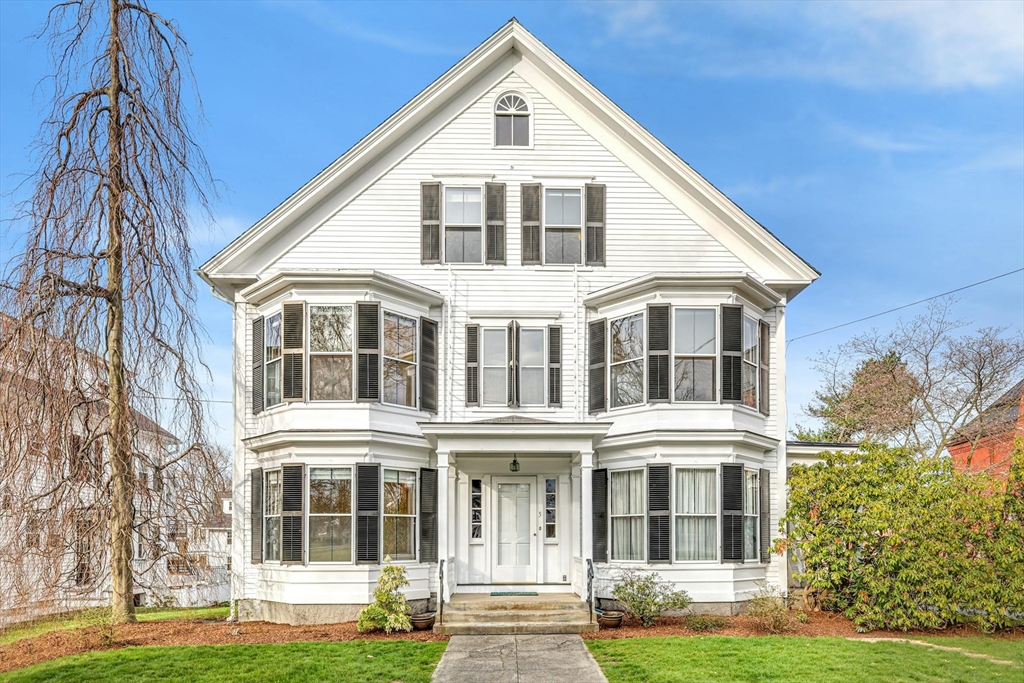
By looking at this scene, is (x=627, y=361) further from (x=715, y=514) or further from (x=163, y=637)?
(x=163, y=637)

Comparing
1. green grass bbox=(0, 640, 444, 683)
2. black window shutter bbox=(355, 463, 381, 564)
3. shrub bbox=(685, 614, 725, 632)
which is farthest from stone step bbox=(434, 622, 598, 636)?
black window shutter bbox=(355, 463, 381, 564)

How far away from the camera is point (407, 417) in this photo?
15.8 metres

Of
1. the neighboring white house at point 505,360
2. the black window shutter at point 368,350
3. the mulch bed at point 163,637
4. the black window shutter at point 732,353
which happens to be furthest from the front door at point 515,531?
the black window shutter at point 732,353

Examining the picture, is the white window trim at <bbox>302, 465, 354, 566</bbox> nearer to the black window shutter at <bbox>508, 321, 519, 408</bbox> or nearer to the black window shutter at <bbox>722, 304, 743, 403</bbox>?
the black window shutter at <bbox>508, 321, 519, 408</bbox>

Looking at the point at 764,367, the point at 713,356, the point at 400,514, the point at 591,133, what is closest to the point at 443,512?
the point at 400,514

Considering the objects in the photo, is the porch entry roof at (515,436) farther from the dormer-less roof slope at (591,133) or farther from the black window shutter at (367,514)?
the dormer-less roof slope at (591,133)

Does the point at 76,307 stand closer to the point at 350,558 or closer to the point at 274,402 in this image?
the point at 274,402

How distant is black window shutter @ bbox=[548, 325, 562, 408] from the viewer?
53.9ft

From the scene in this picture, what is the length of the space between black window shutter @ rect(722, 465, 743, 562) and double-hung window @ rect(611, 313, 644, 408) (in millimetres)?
2012

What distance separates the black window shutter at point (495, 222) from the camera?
16.8 metres

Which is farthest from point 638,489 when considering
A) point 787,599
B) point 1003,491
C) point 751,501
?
point 1003,491

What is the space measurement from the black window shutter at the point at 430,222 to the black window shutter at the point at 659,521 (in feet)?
18.6

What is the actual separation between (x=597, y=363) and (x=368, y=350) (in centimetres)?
416

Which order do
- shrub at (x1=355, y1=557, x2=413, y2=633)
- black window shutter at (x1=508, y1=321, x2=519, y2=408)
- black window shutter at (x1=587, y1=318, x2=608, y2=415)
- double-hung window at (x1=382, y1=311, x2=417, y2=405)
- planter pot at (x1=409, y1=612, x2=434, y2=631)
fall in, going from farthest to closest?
black window shutter at (x1=508, y1=321, x2=519, y2=408), black window shutter at (x1=587, y1=318, x2=608, y2=415), double-hung window at (x1=382, y1=311, x2=417, y2=405), planter pot at (x1=409, y1=612, x2=434, y2=631), shrub at (x1=355, y1=557, x2=413, y2=633)
